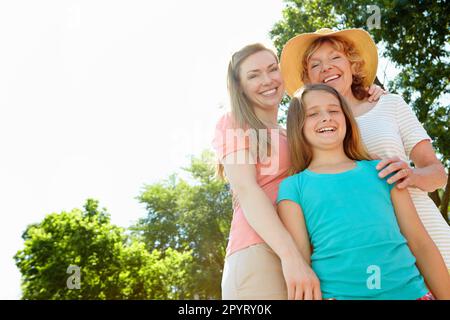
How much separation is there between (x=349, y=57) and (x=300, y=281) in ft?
7.65

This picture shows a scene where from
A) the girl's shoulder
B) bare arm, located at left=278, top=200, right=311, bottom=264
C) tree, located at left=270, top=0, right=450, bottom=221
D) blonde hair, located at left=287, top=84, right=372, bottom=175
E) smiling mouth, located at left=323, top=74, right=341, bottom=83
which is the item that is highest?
tree, located at left=270, top=0, right=450, bottom=221

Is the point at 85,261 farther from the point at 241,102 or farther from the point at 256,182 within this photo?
A: the point at 256,182

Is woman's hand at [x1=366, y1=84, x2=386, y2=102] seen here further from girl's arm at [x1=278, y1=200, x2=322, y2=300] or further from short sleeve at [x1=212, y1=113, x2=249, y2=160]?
girl's arm at [x1=278, y1=200, x2=322, y2=300]

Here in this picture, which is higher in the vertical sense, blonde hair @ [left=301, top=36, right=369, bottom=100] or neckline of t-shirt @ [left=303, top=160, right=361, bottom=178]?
blonde hair @ [left=301, top=36, right=369, bottom=100]

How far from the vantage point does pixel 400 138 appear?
320 cm

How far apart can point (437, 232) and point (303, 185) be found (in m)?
0.99

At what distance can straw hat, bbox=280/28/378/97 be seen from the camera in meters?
3.83

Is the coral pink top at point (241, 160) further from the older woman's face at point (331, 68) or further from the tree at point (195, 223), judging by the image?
the tree at point (195, 223)

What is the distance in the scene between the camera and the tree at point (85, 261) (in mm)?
19594

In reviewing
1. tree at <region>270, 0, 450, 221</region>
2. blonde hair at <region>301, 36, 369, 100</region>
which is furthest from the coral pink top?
tree at <region>270, 0, 450, 221</region>

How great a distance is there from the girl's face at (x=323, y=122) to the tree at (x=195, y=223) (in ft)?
87.6

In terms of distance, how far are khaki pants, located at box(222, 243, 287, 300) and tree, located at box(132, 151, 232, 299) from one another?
26953mm
